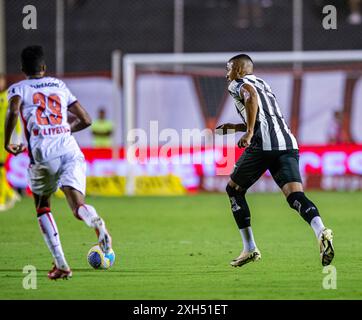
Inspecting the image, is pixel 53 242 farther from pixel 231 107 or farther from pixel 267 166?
pixel 231 107

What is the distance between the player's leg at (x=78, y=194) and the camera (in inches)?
323

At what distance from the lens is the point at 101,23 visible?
23969mm

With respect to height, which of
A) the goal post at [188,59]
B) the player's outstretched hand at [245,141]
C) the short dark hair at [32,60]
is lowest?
the player's outstretched hand at [245,141]

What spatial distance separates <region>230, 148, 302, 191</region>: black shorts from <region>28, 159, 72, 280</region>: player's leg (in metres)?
1.88

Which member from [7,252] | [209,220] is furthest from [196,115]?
[7,252]

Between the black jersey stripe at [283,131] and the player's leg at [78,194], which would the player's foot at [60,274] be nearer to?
the player's leg at [78,194]

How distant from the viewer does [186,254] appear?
403 inches

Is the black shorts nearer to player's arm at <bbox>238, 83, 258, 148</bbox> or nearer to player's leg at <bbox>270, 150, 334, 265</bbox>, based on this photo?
player's leg at <bbox>270, 150, 334, 265</bbox>

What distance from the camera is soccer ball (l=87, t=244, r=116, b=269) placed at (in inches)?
350

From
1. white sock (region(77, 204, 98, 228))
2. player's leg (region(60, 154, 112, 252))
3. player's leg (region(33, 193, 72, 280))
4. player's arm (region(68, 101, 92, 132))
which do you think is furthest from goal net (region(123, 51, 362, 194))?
white sock (region(77, 204, 98, 228))

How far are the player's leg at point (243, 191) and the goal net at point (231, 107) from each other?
11.1 m

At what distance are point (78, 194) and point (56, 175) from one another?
0.27 m

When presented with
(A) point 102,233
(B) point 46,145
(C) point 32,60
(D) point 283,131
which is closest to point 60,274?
(A) point 102,233

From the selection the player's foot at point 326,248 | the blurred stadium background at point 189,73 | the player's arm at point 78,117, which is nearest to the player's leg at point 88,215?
the player's arm at point 78,117
